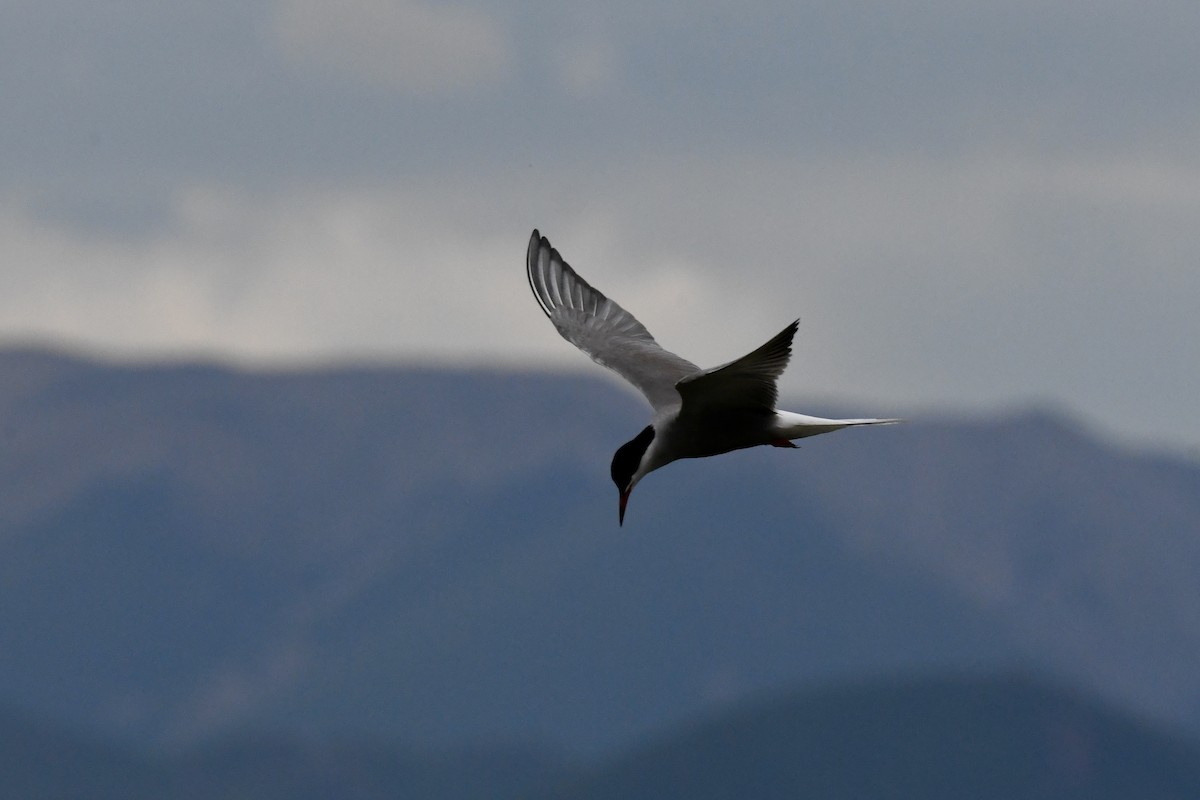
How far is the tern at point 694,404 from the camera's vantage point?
16891 millimetres

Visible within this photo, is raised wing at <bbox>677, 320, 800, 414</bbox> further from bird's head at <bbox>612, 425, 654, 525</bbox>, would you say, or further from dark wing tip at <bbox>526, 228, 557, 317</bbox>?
dark wing tip at <bbox>526, 228, 557, 317</bbox>

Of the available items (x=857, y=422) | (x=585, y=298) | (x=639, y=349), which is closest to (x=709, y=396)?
(x=857, y=422)

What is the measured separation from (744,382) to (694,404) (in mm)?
625

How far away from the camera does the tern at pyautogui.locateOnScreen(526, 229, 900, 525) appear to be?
1689 centimetres

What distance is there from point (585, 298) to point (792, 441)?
16.9ft

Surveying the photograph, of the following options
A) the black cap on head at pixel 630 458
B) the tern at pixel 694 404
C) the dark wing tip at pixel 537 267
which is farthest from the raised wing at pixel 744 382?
the dark wing tip at pixel 537 267

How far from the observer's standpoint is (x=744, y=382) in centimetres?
1723

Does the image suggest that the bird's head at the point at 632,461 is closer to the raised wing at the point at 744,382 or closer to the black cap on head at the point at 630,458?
the black cap on head at the point at 630,458

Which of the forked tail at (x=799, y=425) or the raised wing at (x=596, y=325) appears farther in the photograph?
the raised wing at (x=596, y=325)

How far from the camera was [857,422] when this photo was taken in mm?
17453

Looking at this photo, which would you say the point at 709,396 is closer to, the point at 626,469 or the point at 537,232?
the point at 626,469

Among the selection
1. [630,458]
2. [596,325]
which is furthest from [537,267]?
[630,458]

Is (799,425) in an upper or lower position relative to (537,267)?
lower

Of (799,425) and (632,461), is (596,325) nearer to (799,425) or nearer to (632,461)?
(632,461)
